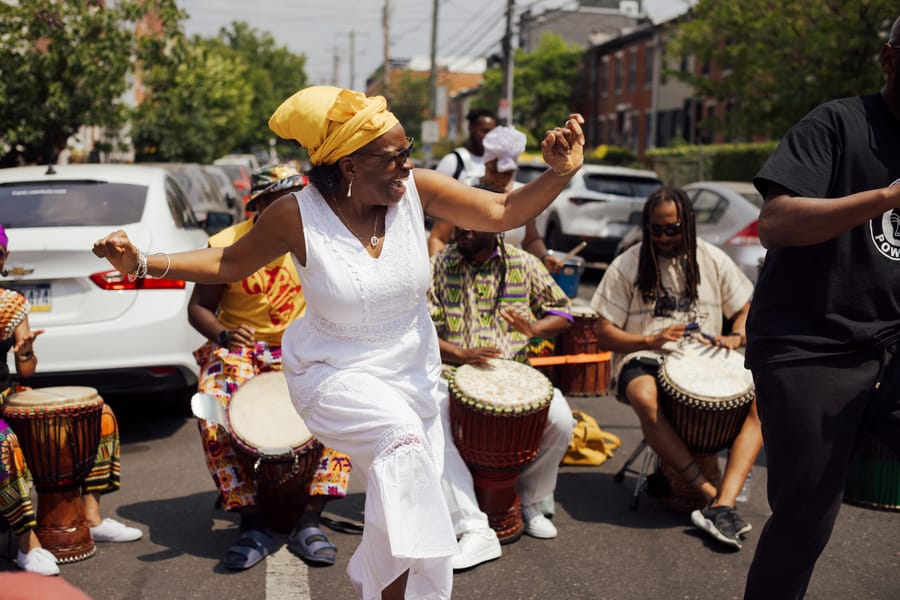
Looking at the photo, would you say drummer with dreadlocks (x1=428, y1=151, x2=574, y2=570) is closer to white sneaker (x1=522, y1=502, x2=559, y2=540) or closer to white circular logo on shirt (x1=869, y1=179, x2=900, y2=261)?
white sneaker (x1=522, y1=502, x2=559, y2=540)

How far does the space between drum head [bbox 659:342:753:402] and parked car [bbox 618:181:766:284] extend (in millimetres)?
5971

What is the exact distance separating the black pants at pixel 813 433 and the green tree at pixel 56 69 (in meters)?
10.6

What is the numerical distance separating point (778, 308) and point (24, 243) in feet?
15.2

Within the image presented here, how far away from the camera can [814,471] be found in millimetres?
3084

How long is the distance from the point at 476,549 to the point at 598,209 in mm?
12407

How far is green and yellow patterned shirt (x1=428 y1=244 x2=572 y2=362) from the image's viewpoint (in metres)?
5.25

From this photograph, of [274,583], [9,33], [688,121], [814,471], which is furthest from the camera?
[688,121]

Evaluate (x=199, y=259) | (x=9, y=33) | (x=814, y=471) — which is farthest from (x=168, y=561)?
(x=9, y=33)

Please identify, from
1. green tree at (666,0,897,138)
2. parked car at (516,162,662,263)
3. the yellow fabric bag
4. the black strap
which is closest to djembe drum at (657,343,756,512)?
the yellow fabric bag

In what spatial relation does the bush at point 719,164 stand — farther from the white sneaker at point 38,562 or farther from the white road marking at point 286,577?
the white sneaker at point 38,562

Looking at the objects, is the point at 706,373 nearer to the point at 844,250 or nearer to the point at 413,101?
the point at 844,250

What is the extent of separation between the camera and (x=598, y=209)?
16578 millimetres

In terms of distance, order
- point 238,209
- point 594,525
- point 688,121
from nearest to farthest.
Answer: point 594,525
point 238,209
point 688,121

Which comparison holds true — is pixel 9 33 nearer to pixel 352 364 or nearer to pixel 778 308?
pixel 352 364
